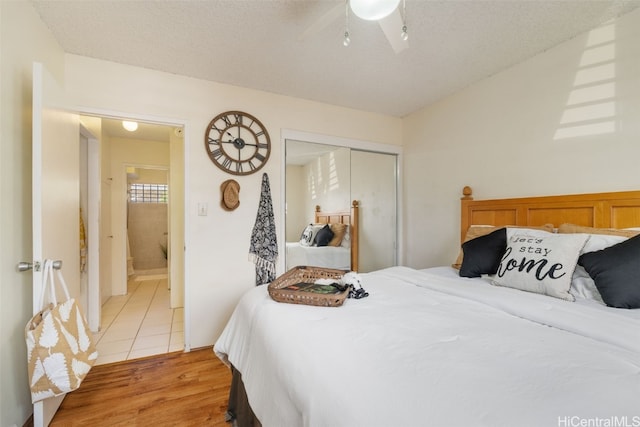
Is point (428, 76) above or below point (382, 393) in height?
above

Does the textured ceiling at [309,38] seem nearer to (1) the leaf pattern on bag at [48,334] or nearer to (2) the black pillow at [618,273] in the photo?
(2) the black pillow at [618,273]

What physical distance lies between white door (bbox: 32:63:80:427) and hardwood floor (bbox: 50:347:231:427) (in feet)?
0.58

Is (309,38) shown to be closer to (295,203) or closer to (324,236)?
(295,203)

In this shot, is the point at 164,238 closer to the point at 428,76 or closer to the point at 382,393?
the point at 428,76

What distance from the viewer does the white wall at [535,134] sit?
1.76 meters

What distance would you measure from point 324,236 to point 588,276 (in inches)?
87.1

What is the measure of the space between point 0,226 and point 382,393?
1887mm

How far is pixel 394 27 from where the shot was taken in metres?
1.40

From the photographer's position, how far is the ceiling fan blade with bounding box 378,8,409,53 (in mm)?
1337

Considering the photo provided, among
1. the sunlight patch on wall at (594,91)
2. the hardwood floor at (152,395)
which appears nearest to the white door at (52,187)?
the hardwood floor at (152,395)

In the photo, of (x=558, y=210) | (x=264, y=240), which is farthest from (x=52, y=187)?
(x=558, y=210)

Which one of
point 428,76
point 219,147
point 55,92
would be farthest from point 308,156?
point 55,92

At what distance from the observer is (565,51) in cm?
200

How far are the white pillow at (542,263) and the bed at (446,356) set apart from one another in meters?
0.01
